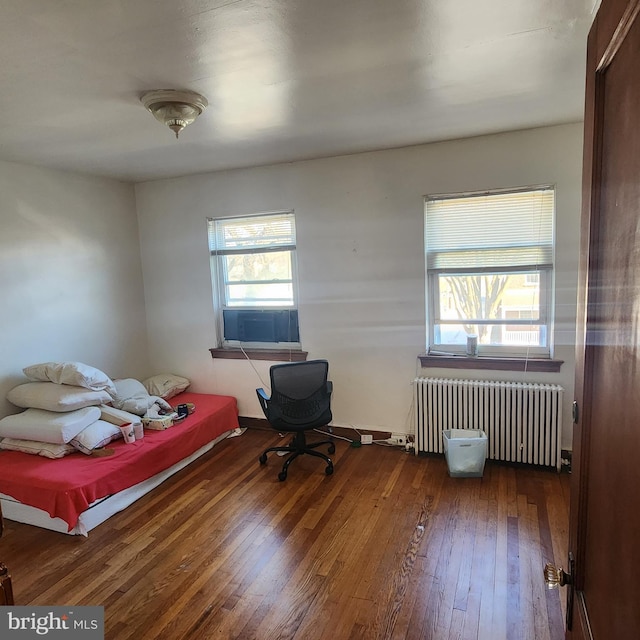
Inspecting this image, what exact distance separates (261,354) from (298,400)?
92 cm

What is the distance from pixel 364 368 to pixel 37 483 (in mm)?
2483

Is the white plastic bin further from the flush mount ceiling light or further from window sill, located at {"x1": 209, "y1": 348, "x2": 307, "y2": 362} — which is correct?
the flush mount ceiling light

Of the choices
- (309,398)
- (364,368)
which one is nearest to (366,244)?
(364,368)

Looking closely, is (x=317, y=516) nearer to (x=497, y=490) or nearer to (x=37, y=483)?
(x=497, y=490)

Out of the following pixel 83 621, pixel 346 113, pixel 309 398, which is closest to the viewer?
pixel 83 621

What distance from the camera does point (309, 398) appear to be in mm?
3404

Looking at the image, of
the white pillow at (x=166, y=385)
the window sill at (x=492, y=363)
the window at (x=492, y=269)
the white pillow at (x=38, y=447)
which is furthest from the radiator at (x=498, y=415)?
the white pillow at (x=38, y=447)

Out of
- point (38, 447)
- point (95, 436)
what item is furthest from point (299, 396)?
point (38, 447)

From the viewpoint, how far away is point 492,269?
3.35m

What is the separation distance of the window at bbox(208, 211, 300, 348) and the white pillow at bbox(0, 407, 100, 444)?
1.53 meters

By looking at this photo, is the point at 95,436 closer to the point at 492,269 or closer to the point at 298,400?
the point at 298,400

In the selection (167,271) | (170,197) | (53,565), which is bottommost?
(53,565)

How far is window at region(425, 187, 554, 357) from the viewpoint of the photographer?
3.24 metres

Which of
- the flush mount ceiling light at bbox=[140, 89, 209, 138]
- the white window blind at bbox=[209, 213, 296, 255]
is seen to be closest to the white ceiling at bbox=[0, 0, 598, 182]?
the flush mount ceiling light at bbox=[140, 89, 209, 138]
